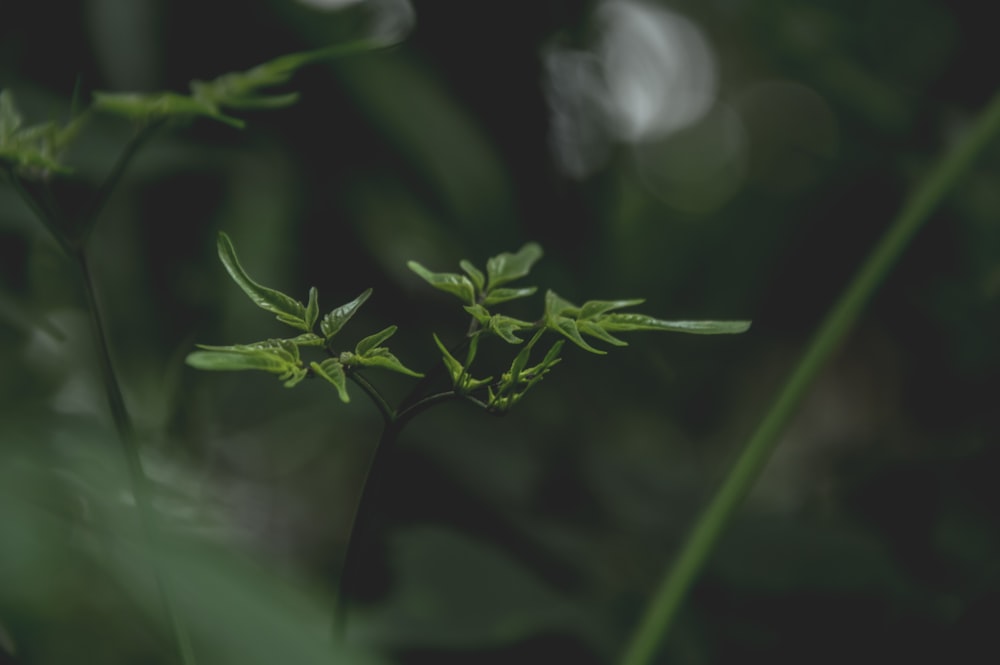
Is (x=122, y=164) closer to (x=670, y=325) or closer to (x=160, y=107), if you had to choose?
(x=160, y=107)

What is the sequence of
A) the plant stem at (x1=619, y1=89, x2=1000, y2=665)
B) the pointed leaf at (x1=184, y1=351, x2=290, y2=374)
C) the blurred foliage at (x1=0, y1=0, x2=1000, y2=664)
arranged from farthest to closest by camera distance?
the blurred foliage at (x1=0, y1=0, x2=1000, y2=664)
the plant stem at (x1=619, y1=89, x2=1000, y2=665)
the pointed leaf at (x1=184, y1=351, x2=290, y2=374)

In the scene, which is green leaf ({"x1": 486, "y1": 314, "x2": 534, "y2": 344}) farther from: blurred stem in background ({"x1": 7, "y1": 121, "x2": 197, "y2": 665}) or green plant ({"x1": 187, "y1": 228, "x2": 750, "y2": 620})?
blurred stem in background ({"x1": 7, "y1": 121, "x2": 197, "y2": 665})

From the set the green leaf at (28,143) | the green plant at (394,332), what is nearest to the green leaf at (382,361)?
the green plant at (394,332)

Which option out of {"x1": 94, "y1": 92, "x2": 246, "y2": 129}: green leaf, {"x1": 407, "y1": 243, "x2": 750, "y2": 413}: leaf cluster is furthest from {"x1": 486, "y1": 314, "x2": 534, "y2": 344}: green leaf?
{"x1": 94, "y1": 92, "x2": 246, "y2": 129}: green leaf

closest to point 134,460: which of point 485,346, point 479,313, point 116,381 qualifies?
point 116,381

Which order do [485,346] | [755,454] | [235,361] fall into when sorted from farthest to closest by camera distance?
[485,346] < [755,454] < [235,361]
